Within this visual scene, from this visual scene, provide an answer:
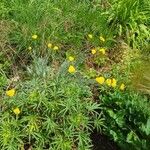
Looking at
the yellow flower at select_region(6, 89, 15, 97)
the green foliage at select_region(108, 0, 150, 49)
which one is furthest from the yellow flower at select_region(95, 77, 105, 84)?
the green foliage at select_region(108, 0, 150, 49)

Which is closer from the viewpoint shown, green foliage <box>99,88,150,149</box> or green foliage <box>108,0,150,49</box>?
green foliage <box>99,88,150,149</box>

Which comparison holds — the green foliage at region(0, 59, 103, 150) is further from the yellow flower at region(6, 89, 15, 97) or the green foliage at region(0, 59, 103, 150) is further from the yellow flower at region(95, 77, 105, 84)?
the yellow flower at region(95, 77, 105, 84)

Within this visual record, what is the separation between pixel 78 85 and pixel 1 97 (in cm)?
77

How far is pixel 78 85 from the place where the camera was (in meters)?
5.04

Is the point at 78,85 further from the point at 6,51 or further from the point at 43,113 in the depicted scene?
the point at 6,51

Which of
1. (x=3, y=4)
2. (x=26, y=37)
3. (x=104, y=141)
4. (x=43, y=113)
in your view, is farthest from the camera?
(x=3, y=4)

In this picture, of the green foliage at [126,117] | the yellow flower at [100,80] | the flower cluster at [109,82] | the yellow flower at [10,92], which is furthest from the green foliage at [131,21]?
the yellow flower at [10,92]

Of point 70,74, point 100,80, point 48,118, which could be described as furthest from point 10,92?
point 100,80

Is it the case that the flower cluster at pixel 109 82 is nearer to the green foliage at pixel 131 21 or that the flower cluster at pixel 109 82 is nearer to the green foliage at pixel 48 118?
the green foliage at pixel 48 118

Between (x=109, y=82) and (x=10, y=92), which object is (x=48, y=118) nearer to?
(x=10, y=92)

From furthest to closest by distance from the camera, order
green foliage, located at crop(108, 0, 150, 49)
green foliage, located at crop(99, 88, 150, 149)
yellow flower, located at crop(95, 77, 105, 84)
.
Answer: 1. green foliage, located at crop(108, 0, 150, 49)
2. yellow flower, located at crop(95, 77, 105, 84)
3. green foliage, located at crop(99, 88, 150, 149)

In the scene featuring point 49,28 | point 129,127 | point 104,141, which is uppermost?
point 49,28

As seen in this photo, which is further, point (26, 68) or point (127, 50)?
point (127, 50)

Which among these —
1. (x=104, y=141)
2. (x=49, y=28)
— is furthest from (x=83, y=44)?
(x=104, y=141)
